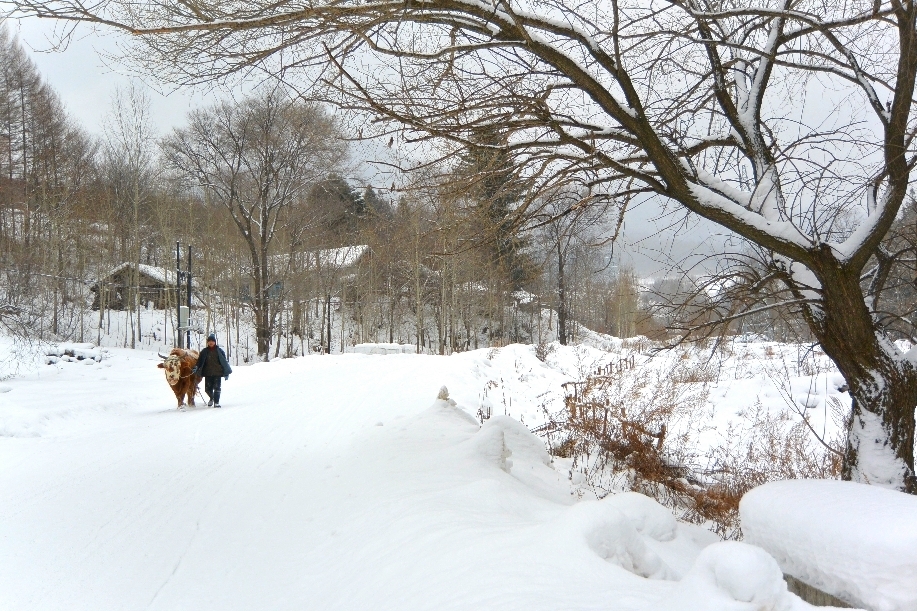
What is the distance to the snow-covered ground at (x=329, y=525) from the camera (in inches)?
137

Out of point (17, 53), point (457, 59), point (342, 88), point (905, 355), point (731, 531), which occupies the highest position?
point (17, 53)

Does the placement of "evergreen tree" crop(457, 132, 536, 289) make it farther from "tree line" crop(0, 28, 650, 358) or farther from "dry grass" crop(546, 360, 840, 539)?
"tree line" crop(0, 28, 650, 358)

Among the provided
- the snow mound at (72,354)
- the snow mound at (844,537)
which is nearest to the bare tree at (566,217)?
the snow mound at (844,537)

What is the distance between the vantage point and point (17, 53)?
30.8 m

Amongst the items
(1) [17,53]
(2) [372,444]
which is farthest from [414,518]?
(1) [17,53]

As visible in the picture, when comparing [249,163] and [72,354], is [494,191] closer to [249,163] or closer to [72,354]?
[72,354]

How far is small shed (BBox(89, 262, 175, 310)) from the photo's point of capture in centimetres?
3931

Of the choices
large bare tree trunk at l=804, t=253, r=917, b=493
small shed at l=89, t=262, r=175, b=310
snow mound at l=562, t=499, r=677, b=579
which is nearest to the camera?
snow mound at l=562, t=499, r=677, b=579

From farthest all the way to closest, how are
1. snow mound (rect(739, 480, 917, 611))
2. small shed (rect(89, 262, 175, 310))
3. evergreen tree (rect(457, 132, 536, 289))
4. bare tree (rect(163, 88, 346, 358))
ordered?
small shed (rect(89, 262, 175, 310)) < bare tree (rect(163, 88, 346, 358)) < evergreen tree (rect(457, 132, 536, 289)) < snow mound (rect(739, 480, 917, 611))

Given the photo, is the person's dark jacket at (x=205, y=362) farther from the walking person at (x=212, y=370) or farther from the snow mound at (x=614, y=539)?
the snow mound at (x=614, y=539)

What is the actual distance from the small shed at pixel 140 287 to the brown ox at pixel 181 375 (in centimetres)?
2905

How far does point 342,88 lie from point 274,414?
7.42 meters

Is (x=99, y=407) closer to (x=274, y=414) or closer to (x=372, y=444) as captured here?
(x=274, y=414)

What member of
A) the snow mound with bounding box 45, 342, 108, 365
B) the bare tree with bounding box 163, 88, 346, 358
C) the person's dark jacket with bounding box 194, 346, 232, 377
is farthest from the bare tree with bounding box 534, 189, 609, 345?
the bare tree with bounding box 163, 88, 346, 358
